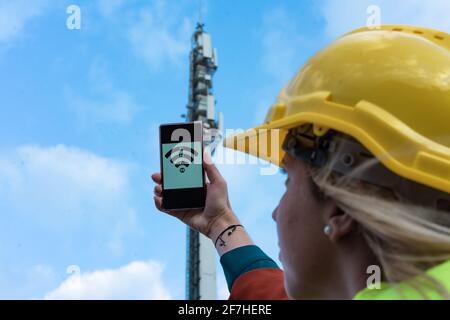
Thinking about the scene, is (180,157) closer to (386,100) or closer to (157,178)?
(157,178)

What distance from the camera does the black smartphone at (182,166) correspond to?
2311 millimetres

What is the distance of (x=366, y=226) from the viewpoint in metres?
1.38

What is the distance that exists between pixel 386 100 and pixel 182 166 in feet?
3.44

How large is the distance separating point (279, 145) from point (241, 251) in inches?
21.9

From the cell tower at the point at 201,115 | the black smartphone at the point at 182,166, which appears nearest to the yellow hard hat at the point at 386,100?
the black smartphone at the point at 182,166

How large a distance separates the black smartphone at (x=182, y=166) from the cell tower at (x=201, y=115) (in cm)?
1663

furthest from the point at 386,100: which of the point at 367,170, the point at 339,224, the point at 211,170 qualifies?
the point at 211,170

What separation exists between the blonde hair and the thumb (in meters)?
1.01

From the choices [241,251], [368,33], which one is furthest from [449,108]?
[241,251]

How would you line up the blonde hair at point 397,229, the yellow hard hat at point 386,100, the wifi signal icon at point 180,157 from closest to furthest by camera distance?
the blonde hair at point 397,229 < the yellow hard hat at point 386,100 < the wifi signal icon at point 180,157

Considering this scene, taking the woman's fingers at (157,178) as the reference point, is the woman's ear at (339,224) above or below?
below

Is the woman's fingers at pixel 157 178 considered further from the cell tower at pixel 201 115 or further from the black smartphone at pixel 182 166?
the cell tower at pixel 201 115
